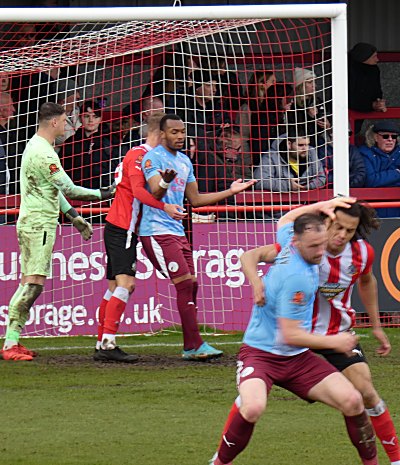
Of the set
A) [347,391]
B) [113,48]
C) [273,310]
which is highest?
[113,48]

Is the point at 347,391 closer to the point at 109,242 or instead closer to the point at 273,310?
the point at 273,310

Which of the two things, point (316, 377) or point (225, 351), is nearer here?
point (316, 377)

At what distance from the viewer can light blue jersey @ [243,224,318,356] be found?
6.22 m

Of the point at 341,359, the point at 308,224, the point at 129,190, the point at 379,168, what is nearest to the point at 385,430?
the point at 341,359

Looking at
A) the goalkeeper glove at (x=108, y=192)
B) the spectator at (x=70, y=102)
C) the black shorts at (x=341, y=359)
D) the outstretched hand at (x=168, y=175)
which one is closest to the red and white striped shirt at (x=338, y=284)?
the black shorts at (x=341, y=359)

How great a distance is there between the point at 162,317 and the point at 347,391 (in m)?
6.69

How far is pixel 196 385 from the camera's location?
9461 mm

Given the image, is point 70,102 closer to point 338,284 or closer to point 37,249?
point 37,249

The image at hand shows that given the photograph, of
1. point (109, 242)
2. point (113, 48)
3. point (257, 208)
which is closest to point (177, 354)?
point (109, 242)

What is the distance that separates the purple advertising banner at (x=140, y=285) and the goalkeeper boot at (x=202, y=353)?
226 centimetres

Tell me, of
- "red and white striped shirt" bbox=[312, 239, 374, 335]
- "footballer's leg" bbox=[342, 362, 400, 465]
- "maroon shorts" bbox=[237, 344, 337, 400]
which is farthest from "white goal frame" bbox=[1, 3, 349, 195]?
"maroon shorts" bbox=[237, 344, 337, 400]

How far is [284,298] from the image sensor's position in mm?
6230

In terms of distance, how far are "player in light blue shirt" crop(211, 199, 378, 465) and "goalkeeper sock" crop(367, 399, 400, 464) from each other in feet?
0.71

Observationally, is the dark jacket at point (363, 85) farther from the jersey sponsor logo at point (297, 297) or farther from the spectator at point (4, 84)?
the jersey sponsor logo at point (297, 297)
